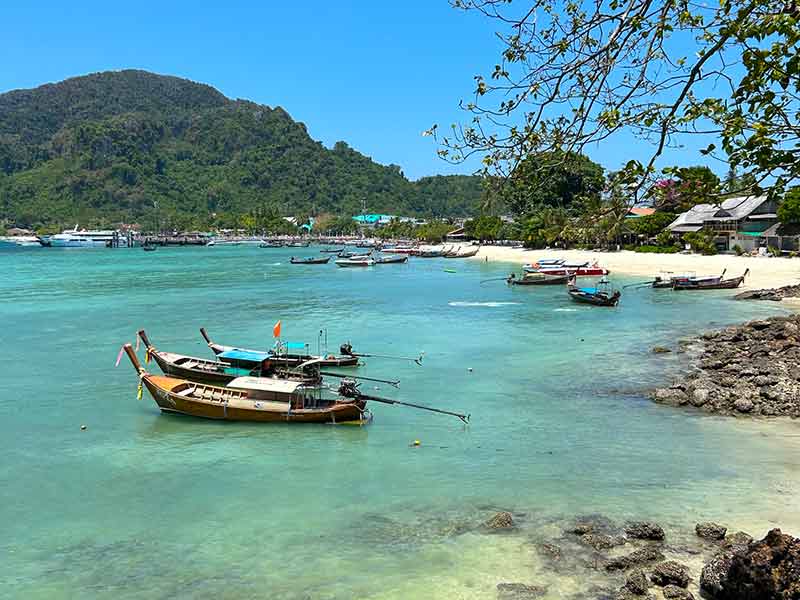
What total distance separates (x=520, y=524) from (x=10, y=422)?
46.9 feet

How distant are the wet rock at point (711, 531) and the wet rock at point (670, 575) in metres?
1.34

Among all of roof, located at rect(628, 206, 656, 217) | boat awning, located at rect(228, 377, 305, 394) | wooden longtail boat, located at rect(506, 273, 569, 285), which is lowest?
boat awning, located at rect(228, 377, 305, 394)

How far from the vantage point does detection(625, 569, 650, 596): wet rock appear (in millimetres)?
8656

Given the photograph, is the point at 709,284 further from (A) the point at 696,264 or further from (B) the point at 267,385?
(B) the point at 267,385

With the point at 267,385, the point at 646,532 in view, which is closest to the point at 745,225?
the point at 267,385

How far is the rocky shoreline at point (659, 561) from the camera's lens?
26.0ft

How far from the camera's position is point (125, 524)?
1184 cm

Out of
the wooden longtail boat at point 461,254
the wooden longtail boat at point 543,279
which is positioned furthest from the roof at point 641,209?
the wooden longtail boat at point 461,254

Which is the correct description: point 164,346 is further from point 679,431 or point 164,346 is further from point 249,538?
point 679,431

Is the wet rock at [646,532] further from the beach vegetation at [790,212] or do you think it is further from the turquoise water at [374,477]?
the beach vegetation at [790,212]

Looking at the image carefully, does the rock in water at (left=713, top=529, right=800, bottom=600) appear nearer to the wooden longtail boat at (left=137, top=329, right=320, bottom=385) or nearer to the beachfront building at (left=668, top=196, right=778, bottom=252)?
the wooden longtail boat at (left=137, top=329, right=320, bottom=385)

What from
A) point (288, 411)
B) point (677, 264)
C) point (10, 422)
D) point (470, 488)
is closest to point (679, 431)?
point (470, 488)

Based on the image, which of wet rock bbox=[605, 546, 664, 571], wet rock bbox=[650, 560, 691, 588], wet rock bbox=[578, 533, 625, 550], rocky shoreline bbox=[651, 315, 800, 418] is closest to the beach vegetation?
rocky shoreline bbox=[651, 315, 800, 418]

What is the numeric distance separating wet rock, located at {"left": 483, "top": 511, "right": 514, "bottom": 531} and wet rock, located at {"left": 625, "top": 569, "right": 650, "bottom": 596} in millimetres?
2335
